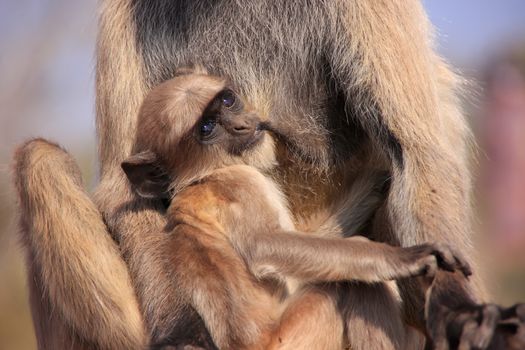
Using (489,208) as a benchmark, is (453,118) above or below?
above

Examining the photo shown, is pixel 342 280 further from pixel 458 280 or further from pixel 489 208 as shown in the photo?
pixel 489 208

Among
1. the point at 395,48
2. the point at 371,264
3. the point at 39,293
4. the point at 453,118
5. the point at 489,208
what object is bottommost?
the point at 489,208

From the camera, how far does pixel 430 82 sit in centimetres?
451

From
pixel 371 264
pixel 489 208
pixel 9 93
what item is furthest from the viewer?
pixel 489 208

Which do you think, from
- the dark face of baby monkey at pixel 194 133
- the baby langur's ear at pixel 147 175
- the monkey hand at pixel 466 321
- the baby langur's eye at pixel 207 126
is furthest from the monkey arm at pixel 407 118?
the baby langur's ear at pixel 147 175

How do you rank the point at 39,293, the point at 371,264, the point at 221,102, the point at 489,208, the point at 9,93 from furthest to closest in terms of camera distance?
the point at 489,208
the point at 9,93
the point at 39,293
the point at 221,102
the point at 371,264

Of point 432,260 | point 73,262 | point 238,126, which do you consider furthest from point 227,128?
point 432,260

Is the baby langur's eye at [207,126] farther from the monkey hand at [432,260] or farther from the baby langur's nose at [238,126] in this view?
the monkey hand at [432,260]

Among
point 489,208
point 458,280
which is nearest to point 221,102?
point 458,280

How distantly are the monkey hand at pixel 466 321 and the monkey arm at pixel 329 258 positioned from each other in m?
0.16

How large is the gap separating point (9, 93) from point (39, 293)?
5581mm

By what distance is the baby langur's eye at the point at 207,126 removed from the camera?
439cm

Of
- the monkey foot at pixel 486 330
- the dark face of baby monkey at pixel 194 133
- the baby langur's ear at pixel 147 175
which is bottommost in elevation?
the monkey foot at pixel 486 330

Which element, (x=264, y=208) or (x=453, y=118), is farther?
(x=453, y=118)
